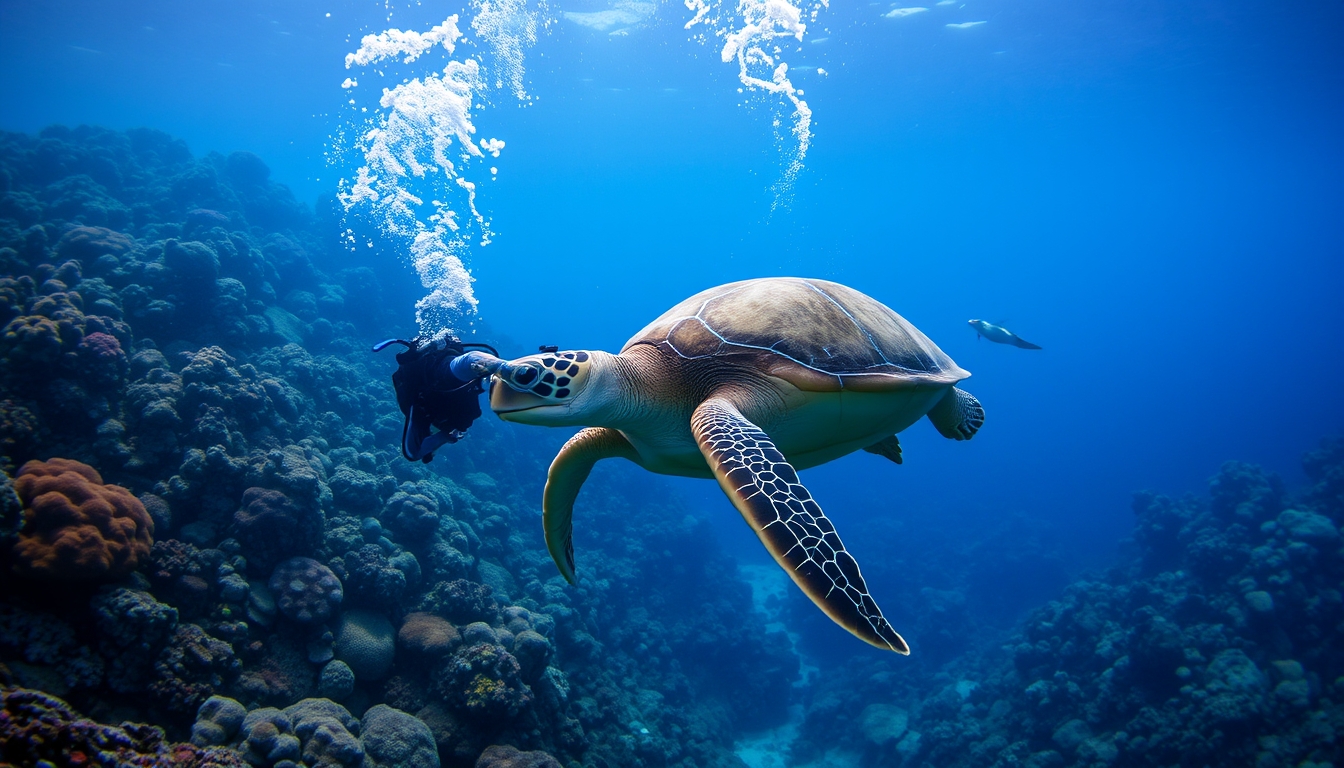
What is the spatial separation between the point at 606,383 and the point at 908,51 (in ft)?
84.7

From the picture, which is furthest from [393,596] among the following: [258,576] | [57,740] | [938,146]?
[938,146]

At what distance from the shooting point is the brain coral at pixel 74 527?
304 centimetres

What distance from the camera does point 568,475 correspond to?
319 centimetres

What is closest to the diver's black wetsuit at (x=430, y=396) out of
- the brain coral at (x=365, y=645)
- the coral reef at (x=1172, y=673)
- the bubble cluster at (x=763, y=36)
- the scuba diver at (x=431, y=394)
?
the scuba diver at (x=431, y=394)

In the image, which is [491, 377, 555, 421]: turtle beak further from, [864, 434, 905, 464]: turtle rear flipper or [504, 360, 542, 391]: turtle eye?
[864, 434, 905, 464]: turtle rear flipper

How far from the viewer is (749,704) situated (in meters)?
10.8

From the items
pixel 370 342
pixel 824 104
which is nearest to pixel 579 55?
pixel 824 104

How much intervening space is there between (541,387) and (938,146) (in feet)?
135

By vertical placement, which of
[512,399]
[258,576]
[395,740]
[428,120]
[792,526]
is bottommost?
[395,740]

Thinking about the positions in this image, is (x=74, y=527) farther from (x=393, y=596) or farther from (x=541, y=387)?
(x=541, y=387)

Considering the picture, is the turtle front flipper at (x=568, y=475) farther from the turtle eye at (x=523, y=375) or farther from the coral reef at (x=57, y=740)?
the coral reef at (x=57, y=740)

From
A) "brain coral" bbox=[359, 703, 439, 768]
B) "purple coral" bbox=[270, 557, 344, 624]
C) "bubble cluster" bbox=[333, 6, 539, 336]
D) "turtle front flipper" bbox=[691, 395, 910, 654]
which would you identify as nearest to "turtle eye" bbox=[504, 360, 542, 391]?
"turtle front flipper" bbox=[691, 395, 910, 654]

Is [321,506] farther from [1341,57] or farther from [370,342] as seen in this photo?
[1341,57]

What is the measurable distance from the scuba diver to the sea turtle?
2.24 ft
